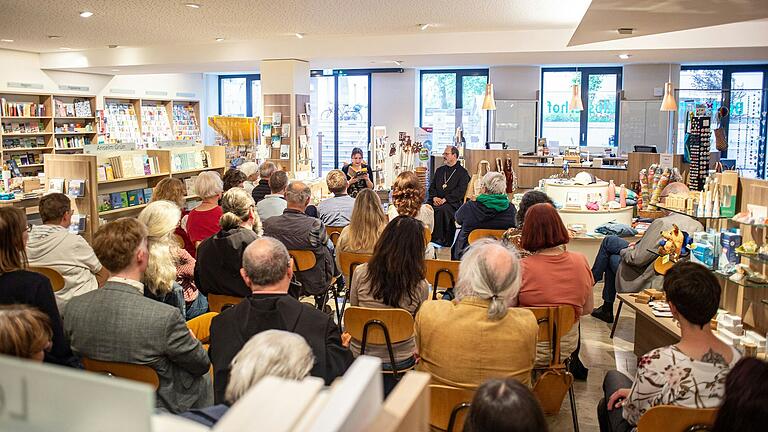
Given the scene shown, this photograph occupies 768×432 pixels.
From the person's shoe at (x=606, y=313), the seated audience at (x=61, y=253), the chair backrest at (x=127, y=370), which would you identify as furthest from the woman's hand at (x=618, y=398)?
the person's shoe at (x=606, y=313)

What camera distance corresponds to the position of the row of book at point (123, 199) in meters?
8.82

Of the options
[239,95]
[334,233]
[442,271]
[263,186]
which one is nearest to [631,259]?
[442,271]

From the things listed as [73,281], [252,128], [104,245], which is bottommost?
[73,281]

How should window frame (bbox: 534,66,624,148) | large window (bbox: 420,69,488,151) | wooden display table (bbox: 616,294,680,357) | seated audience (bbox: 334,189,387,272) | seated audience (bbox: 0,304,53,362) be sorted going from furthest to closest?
1. large window (bbox: 420,69,488,151)
2. window frame (bbox: 534,66,624,148)
3. seated audience (bbox: 334,189,387,272)
4. wooden display table (bbox: 616,294,680,357)
5. seated audience (bbox: 0,304,53,362)

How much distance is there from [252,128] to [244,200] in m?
6.44

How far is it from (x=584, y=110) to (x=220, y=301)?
43.4 feet

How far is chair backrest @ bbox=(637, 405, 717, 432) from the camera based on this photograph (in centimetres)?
241

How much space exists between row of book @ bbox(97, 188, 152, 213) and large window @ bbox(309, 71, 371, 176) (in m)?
7.71

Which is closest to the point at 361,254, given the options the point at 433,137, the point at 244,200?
the point at 244,200

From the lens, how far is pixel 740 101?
15.5m

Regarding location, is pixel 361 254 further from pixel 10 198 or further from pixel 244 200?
pixel 10 198

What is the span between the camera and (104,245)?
301cm

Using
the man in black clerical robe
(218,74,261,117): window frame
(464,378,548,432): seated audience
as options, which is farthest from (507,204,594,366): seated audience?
(218,74,261,117): window frame

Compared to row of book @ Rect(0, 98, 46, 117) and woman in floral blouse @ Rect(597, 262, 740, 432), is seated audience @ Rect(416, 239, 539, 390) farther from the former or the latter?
row of book @ Rect(0, 98, 46, 117)
